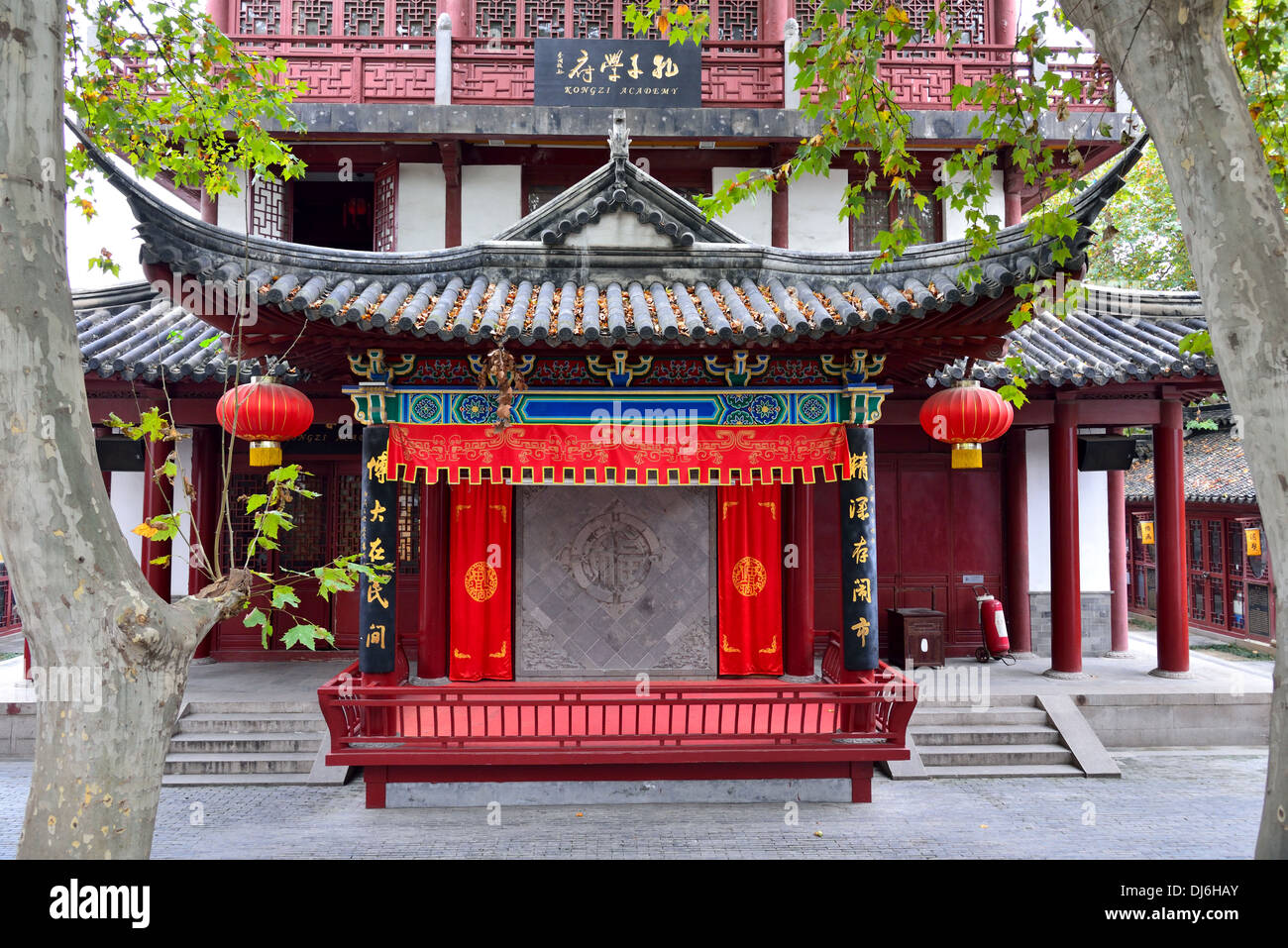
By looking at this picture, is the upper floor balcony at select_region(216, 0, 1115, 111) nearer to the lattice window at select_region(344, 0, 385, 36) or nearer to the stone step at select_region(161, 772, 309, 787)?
the lattice window at select_region(344, 0, 385, 36)

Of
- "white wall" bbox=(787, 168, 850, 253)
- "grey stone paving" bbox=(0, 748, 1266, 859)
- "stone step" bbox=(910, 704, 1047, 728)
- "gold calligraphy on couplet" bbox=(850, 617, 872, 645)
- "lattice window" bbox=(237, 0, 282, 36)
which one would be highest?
"lattice window" bbox=(237, 0, 282, 36)

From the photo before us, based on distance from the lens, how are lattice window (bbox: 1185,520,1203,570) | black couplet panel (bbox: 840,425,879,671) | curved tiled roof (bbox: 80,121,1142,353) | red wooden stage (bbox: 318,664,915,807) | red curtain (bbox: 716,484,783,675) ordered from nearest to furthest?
curved tiled roof (bbox: 80,121,1142,353) < red wooden stage (bbox: 318,664,915,807) < black couplet panel (bbox: 840,425,879,671) < red curtain (bbox: 716,484,783,675) < lattice window (bbox: 1185,520,1203,570)

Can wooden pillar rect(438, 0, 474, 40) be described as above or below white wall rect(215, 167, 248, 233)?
above

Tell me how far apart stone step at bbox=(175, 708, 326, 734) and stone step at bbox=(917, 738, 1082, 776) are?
565cm

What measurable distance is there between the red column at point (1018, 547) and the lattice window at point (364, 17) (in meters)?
9.56

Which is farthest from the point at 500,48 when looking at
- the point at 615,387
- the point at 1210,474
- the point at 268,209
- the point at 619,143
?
the point at 1210,474

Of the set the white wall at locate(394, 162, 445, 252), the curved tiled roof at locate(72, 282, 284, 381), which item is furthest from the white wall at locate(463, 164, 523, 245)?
the curved tiled roof at locate(72, 282, 284, 381)

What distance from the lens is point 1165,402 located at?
912 centimetres

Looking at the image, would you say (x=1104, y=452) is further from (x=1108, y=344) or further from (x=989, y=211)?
(x=989, y=211)

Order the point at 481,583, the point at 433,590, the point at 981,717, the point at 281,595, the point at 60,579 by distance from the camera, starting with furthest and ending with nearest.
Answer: the point at 981,717, the point at 481,583, the point at 433,590, the point at 281,595, the point at 60,579

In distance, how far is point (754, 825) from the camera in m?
5.90

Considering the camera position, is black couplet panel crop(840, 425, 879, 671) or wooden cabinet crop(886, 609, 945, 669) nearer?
black couplet panel crop(840, 425, 879, 671)

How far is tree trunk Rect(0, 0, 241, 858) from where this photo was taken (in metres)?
2.59

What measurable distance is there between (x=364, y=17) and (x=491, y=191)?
2910 millimetres
